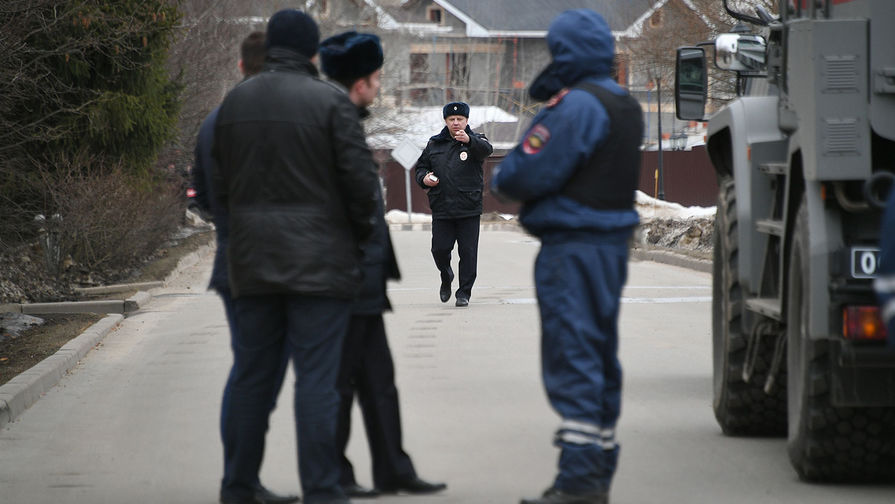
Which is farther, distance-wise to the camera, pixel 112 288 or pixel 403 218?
pixel 403 218

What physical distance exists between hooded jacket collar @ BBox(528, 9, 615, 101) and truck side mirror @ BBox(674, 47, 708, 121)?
2235 mm

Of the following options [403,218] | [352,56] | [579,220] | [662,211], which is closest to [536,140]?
[579,220]

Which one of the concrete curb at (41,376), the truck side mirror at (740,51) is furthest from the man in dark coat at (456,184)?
the truck side mirror at (740,51)

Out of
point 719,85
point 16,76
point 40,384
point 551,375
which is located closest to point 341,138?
point 551,375

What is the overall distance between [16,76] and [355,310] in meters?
6.70

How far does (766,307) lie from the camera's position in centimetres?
640

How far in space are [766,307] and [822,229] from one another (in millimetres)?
967

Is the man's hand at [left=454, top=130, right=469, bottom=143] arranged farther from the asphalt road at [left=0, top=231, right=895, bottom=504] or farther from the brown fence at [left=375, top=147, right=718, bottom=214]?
the brown fence at [left=375, top=147, right=718, bottom=214]

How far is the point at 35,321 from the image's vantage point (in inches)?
539

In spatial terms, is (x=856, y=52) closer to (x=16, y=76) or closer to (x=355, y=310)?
(x=355, y=310)

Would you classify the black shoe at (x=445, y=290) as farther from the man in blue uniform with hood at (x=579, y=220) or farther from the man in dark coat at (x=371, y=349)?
the man in blue uniform with hood at (x=579, y=220)

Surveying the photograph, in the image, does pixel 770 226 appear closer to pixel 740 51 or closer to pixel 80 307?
pixel 740 51

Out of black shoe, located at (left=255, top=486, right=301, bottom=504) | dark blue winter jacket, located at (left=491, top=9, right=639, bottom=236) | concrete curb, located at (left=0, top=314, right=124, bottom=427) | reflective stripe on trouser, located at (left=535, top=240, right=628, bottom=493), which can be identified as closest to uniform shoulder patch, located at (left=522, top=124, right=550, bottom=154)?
dark blue winter jacket, located at (left=491, top=9, right=639, bottom=236)

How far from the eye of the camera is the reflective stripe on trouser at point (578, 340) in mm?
5250
